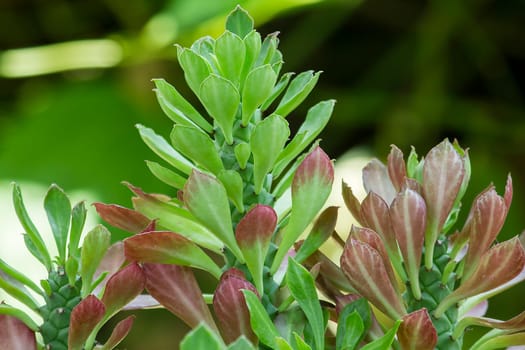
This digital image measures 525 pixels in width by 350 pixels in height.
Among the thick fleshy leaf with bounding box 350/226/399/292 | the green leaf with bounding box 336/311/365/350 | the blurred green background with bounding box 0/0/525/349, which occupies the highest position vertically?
the blurred green background with bounding box 0/0/525/349

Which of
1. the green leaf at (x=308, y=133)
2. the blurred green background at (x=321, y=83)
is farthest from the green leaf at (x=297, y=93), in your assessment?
the blurred green background at (x=321, y=83)

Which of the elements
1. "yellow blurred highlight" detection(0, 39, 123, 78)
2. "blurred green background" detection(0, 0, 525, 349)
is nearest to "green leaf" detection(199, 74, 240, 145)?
"blurred green background" detection(0, 0, 525, 349)

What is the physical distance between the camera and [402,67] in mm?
956

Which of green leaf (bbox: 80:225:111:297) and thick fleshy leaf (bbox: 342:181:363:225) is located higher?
green leaf (bbox: 80:225:111:297)

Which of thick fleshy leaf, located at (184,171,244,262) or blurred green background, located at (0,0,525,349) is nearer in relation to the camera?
thick fleshy leaf, located at (184,171,244,262)

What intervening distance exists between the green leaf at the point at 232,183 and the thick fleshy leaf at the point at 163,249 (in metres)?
0.01

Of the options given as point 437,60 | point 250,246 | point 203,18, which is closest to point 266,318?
point 250,246

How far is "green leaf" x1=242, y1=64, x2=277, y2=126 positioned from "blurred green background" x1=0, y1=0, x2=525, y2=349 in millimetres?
Result: 631

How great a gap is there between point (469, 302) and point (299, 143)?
57 mm

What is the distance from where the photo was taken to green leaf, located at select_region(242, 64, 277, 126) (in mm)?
172

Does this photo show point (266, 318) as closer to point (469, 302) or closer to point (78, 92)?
point (469, 302)

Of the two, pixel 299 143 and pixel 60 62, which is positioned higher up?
pixel 60 62

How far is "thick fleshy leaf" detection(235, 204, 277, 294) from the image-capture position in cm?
17

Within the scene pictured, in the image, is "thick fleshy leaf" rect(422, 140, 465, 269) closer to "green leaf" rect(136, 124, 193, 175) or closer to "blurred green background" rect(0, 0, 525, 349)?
"green leaf" rect(136, 124, 193, 175)
